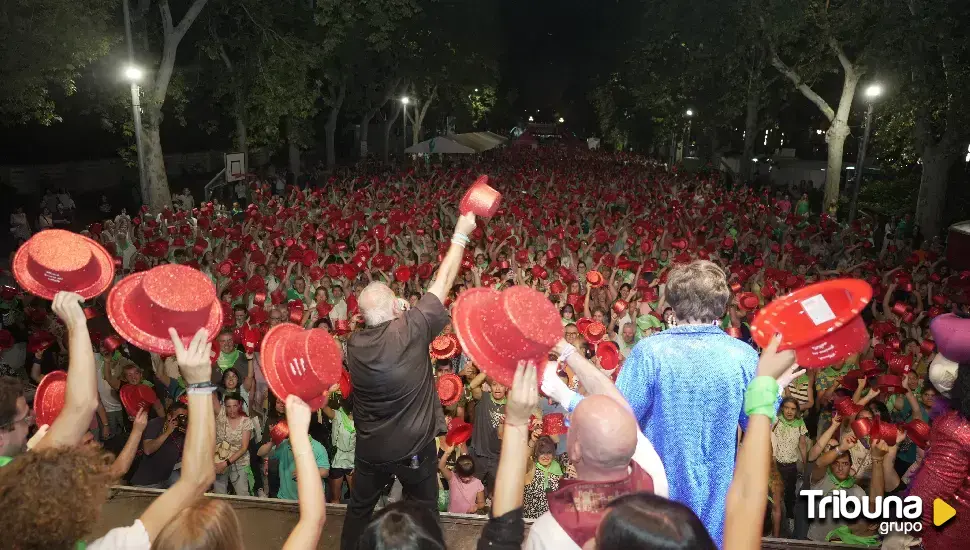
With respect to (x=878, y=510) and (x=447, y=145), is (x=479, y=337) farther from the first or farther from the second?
(x=447, y=145)

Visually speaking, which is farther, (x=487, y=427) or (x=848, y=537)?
(x=487, y=427)

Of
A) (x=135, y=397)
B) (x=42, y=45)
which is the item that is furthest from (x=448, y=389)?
(x=42, y=45)

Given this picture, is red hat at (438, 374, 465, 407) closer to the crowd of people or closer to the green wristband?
the crowd of people

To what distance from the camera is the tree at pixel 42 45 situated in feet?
43.9

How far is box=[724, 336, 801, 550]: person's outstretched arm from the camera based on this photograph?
6.15 feet

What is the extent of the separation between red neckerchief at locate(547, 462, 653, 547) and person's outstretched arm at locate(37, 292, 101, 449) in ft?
5.83

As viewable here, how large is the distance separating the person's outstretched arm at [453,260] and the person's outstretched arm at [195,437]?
1.32 metres

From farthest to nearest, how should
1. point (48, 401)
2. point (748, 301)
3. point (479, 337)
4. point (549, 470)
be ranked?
1. point (748, 301)
2. point (549, 470)
3. point (48, 401)
4. point (479, 337)

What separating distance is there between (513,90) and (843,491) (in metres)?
99.8

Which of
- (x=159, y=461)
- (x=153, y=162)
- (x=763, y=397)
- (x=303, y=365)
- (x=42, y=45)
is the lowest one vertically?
(x=159, y=461)

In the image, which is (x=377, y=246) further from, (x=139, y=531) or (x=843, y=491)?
(x=139, y=531)

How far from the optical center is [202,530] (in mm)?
1905

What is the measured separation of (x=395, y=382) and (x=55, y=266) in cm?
159

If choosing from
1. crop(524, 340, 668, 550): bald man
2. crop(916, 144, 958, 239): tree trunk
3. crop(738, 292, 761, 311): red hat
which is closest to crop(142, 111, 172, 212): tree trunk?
crop(738, 292, 761, 311): red hat
